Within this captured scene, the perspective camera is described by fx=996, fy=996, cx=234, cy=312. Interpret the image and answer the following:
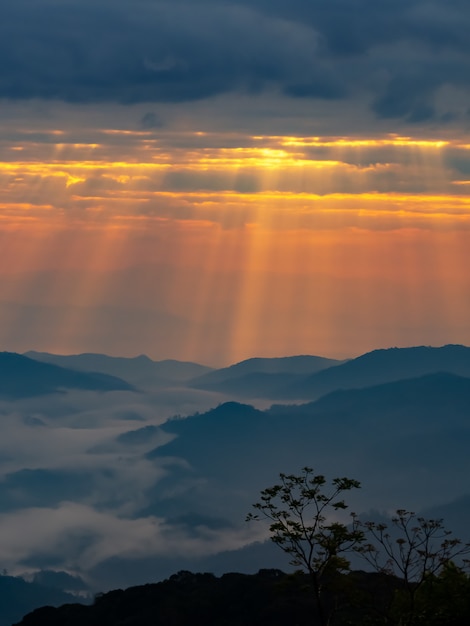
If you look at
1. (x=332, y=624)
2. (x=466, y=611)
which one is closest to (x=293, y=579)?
(x=466, y=611)

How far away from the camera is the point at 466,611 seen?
92.5 m

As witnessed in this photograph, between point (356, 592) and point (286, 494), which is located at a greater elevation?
point (286, 494)

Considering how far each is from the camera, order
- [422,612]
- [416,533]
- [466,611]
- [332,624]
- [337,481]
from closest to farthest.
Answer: [416,533] < [337,481] < [422,612] < [466,611] < [332,624]

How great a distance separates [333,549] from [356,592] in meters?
5.30

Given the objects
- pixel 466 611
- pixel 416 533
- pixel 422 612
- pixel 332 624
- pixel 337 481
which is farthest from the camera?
pixel 332 624

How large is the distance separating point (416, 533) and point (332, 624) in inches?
3995

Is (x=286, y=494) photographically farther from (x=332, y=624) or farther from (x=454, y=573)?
(x=332, y=624)

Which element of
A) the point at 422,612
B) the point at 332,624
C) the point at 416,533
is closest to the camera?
Answer: the point at 416,533

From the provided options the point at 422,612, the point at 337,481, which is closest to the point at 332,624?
the point at 422,612

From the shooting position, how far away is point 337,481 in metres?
79.4

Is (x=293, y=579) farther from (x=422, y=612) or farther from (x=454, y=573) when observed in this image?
(x=454, y=573)

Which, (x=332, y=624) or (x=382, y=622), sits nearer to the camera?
(x=382, y=622)

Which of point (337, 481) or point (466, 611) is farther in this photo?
point (466, 611)

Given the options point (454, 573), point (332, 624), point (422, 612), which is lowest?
point (422, 612)
